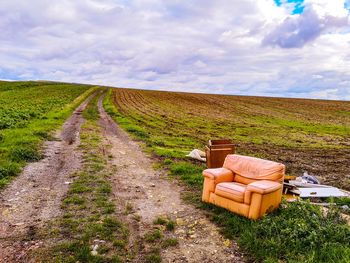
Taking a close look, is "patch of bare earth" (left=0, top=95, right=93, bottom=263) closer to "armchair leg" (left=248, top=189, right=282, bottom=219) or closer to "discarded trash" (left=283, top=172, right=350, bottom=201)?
"armchair leg" (left=248, top=189, right=282, bottom=219)

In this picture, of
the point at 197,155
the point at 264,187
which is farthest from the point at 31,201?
the point at 197,155

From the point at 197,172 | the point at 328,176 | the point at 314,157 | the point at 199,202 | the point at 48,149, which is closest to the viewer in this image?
the point at 199,202

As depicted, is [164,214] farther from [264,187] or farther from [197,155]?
[197,155]

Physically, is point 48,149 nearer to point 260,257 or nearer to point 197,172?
point 197,172

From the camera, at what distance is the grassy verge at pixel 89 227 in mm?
5816

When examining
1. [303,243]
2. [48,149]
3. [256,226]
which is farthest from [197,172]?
[48,149]

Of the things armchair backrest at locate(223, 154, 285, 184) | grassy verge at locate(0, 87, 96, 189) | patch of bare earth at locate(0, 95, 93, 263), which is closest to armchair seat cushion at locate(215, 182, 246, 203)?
armchair backrest at locate(223, 154, 285, 184)

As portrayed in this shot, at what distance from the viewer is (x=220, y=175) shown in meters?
8.52

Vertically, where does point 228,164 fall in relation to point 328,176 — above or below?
above

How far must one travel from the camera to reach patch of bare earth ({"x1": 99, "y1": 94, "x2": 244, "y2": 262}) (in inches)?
239

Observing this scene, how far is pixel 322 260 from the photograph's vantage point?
18.4 feet

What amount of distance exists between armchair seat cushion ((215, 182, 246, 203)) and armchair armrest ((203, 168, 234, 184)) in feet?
0.77

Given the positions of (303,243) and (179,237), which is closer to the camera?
(303,243)

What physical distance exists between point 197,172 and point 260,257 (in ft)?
19.6
